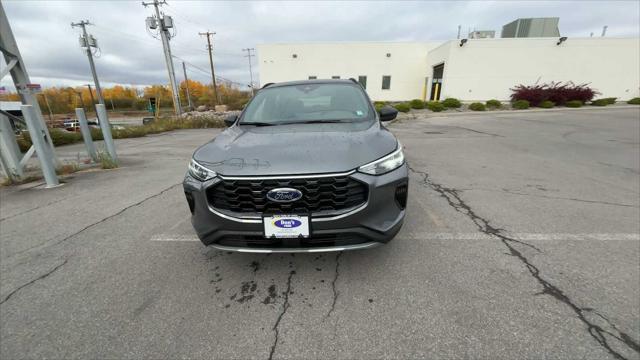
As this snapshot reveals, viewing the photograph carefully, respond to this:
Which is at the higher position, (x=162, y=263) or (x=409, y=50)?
(x=409, y=50)

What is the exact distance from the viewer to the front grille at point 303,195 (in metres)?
1.87

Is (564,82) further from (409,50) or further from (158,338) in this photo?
(158,338)

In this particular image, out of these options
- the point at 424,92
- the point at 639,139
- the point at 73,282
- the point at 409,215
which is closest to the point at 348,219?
the point at 409,215

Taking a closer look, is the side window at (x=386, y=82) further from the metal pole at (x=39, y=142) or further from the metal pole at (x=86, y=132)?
the metal pole at (x=39, y=142)

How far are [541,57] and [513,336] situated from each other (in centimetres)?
2991

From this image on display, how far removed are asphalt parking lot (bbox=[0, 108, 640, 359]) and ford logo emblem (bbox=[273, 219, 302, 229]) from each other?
58cm

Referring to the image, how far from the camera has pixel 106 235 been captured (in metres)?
3.10

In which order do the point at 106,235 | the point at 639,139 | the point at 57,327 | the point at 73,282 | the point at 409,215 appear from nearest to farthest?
1. the point at 57,327
2. the point at 73,282
3. the point at 106,235
4. the point at 409,215
5. the point at 639,139

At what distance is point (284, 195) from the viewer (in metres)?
1.87

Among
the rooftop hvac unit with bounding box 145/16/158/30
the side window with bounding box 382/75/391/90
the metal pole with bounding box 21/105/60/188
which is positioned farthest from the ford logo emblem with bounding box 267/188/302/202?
the side window with bounding box 382/75/391/90

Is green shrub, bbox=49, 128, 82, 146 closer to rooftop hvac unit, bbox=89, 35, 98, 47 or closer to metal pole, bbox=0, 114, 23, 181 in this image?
metal pole, bbox=0, 114, 23, 181

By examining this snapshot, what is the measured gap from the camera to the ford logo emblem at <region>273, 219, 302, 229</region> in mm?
1876

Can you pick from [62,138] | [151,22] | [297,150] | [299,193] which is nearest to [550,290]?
[299,193]

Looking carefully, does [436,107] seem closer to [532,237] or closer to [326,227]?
[532,237]
